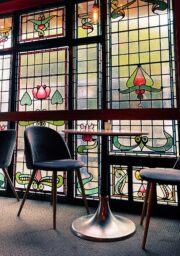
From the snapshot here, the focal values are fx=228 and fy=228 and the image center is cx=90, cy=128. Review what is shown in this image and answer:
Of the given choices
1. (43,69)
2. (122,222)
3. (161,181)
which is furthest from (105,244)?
(43,69)

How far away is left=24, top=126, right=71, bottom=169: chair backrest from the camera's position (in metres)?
2.43

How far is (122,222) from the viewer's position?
2.23m

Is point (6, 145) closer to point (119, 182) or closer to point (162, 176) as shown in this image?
point (119, 182)

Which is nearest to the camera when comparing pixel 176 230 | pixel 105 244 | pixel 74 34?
pixel 105 244

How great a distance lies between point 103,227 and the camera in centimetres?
209

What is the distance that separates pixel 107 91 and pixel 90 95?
0.23 metres

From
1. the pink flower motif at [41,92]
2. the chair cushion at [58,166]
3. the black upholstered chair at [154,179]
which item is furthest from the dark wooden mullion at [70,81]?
the black upholstered chair at [154,179]

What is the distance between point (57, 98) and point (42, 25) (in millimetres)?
1104

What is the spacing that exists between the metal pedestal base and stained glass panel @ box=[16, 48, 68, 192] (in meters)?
0.84

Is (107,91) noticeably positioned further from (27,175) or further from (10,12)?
(10,12)

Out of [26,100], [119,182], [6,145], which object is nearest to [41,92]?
[26,100]

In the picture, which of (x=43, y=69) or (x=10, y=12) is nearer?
(x=43, y=69)

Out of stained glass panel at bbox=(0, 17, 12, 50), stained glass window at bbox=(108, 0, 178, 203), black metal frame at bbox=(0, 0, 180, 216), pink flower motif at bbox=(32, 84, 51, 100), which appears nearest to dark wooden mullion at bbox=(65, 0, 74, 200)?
black metal frame at bbox=(0, 0, 180, 216)

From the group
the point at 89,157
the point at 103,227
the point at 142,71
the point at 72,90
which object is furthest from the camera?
the point at 72,90
